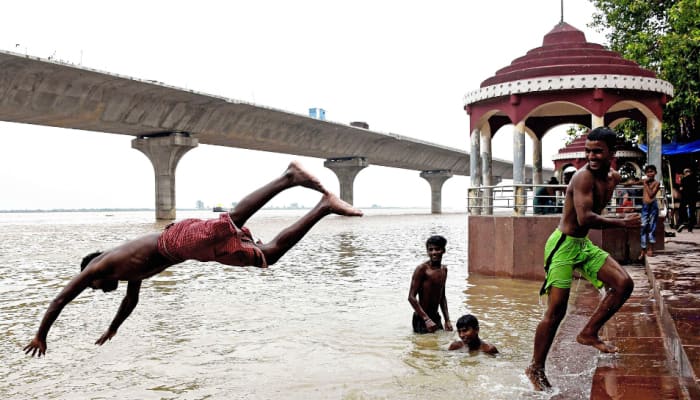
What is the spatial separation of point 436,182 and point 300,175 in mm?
70659

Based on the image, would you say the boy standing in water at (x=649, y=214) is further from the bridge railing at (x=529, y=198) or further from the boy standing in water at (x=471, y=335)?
the boy standing in water at (x=471, y=335)

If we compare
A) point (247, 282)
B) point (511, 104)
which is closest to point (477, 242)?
point (511, 104)

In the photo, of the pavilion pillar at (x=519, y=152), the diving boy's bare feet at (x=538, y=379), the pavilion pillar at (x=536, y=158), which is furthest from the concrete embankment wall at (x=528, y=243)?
the diving boy's bare feet at (x=538, y=379)

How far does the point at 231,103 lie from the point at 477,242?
89.9 ft

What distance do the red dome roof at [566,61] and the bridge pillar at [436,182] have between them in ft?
196

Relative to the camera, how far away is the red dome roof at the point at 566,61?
11.9m

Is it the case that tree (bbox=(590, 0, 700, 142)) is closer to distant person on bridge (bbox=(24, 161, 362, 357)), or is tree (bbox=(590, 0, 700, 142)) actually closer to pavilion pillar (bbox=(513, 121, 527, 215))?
pavilion pillar (bbox=(513, 121, 527, 215))

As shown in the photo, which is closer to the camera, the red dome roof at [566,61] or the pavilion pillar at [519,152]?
the red dome roof at [566,61]

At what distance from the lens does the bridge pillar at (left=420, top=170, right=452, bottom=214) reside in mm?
73375

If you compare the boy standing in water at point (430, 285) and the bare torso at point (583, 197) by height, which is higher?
the bare torso at point (583, 197)

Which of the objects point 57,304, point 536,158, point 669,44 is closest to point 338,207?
point 57,304

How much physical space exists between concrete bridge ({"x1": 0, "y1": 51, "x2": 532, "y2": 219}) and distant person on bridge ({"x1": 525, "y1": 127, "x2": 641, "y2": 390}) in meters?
26.9

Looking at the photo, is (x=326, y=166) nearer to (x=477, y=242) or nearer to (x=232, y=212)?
(x=477, y=242)

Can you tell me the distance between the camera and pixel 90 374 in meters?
5.55
